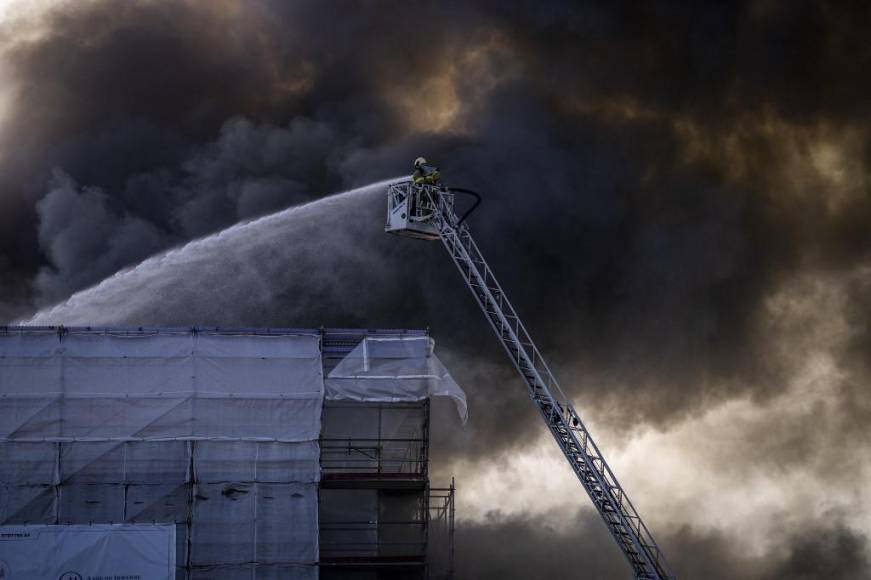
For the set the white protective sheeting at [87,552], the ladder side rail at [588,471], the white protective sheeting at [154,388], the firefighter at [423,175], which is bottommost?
the white protective sheeting at [87,552]

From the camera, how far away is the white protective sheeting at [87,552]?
1420 inches

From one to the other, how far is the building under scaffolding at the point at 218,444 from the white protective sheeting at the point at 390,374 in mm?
45

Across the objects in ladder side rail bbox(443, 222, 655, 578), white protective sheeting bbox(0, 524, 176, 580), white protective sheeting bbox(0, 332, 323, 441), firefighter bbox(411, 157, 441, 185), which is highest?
firefighter bbox(411, 157, 441, 185)

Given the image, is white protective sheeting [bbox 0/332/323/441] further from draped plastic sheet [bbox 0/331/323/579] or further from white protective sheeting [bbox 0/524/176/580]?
white protective sheeting [bbox 0/524/176/580]

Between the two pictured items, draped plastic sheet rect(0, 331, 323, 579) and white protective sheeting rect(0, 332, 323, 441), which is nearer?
draped plastic sheet rect(0, 331, 323, 579)

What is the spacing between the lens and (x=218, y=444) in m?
42.8

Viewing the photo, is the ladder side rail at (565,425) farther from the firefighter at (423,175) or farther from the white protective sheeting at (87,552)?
the white protective sheeting at (87,552)

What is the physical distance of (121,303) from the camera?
155 ft

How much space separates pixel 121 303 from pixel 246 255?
349 inches

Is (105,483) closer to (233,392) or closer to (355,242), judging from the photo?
(233,392)

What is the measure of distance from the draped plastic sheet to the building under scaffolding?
5 centimetres

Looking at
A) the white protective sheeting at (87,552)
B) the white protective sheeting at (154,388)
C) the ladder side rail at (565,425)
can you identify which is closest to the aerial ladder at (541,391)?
the ladder side rail at (565,425)


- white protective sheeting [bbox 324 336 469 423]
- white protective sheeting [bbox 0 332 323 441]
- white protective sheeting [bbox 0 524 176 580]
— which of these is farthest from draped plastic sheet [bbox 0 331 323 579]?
white protective sheeting [bbox 0 524 176 580]

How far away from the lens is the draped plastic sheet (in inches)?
1652
